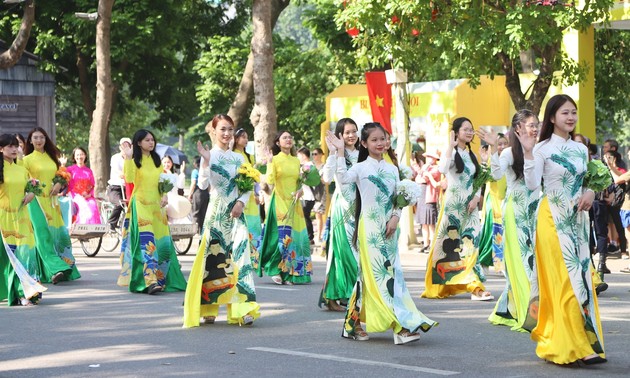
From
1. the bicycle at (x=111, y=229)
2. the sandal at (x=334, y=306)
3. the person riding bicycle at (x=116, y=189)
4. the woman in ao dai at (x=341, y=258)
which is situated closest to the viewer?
the woman in ao dai at (x=341, y=258)

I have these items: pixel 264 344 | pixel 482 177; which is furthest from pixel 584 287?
pixel 482 177

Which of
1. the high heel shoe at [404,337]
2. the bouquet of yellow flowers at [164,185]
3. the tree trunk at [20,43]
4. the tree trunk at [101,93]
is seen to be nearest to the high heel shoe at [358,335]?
the high heel shoe at [404,337]

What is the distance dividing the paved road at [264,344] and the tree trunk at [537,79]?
6.41 m

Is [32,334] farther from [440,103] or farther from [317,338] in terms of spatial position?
[440,103]

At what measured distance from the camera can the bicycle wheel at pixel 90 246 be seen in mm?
20469

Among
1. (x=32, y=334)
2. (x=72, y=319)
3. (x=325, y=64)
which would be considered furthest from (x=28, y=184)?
(x=325, y=64)

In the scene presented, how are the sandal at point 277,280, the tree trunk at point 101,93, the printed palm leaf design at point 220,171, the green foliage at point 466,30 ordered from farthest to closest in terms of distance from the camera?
the tree trunk at point 101,93 < the green foliage at point 466,30 < the sandal at point 277,280 < the printed palm leaf design at point 220,171

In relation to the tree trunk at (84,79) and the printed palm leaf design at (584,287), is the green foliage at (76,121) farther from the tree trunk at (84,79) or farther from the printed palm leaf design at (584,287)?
the printed palm leaf design at (584,287)

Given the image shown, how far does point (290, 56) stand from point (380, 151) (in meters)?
24.7

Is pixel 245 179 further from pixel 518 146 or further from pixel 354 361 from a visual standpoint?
pixel 354 361

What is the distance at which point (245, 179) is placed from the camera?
1110 centimetres

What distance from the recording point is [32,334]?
10.6 meters

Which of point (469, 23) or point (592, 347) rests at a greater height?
point (469, 23)

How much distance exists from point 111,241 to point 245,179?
1228cm
